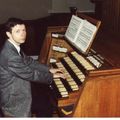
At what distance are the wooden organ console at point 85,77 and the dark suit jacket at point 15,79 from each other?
0.90 feet

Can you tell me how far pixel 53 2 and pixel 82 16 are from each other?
453cm

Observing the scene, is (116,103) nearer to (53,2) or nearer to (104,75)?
(104,75)

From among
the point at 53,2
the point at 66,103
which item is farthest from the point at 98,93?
the point at 53,2

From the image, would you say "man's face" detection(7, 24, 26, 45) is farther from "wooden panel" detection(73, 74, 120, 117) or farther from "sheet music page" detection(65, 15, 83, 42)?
"wooden panel" detection(73, 74, 120, 117)

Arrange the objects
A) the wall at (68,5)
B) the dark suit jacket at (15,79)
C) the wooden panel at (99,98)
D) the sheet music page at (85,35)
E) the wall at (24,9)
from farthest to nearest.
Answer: the wall at (68,5), the wall at (24,9), the sheet music page at (85,35), the dark suit jacket at (15,79), the wooden panel at (99,98)

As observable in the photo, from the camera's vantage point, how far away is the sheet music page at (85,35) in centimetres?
334

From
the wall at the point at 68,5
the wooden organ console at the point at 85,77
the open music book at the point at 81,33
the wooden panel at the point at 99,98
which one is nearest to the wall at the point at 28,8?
the wall at the point at 68,5

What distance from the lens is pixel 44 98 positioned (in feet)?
15.8

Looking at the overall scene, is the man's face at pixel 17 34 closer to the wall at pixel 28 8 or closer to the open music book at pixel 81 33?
the open music book at pixel 81 33

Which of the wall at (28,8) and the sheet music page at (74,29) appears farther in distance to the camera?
the wall at (28,8)

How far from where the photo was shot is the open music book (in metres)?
3.36

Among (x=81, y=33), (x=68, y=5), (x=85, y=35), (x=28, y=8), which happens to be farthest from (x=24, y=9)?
(x=85, y=35)

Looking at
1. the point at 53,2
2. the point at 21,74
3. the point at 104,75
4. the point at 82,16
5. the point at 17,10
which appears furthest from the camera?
the point at 53,2

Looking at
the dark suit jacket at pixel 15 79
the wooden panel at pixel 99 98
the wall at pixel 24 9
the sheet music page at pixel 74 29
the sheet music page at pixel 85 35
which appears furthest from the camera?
the wall at pixel 24 9
